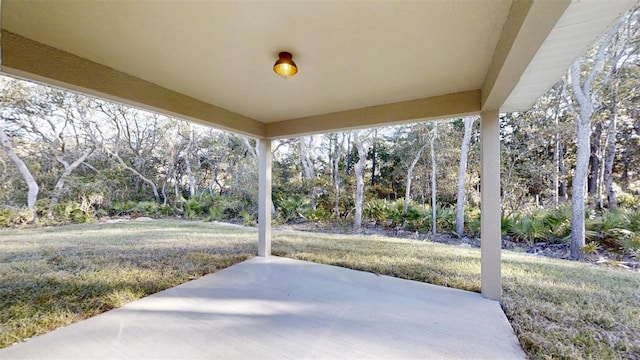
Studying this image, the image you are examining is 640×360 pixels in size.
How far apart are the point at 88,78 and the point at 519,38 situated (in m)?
3.29

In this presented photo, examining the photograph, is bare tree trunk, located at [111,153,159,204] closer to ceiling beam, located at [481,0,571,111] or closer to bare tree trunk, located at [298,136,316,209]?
bare tree trunk, located at [298,136,316,209]

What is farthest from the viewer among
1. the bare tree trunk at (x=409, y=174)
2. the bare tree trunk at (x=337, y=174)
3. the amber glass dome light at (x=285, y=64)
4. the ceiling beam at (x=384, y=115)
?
the bare tree trunk at (x=337, y=174)

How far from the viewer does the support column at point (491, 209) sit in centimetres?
258

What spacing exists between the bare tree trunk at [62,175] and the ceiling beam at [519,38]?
10.2 m

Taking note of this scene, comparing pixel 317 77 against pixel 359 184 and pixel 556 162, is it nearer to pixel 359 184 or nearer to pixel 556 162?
pixel 359 184

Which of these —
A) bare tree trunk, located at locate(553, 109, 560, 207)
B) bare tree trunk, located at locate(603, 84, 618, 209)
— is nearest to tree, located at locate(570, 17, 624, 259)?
bare tree trunk, located at locate(603, 84, 618, 209)

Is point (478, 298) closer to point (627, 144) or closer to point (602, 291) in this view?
point (602, 291)

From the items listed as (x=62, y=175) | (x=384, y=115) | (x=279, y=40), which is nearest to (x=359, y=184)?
(x=384, y=115)

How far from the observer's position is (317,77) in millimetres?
2395

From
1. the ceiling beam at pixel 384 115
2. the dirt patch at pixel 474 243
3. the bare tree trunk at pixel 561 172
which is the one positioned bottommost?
the dirt patch at pixel 474 243

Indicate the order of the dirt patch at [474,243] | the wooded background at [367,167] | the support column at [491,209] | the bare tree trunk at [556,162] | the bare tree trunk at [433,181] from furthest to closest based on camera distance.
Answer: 1. the bare tree trunk at [433,181]
2. the bare tree trunk at [556,162]
3. the wooded background at [367,167]
4. the dirt patch at [474,243]
5. the support column at [491,209]

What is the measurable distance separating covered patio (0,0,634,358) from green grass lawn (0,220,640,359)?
0.30 meters

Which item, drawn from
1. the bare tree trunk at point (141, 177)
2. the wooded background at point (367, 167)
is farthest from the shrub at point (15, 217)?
the bare tree trunk at point (141, 177)

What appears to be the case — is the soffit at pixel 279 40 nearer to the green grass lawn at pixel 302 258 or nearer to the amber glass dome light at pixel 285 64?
the amber glass dome light at pixel 285 64
